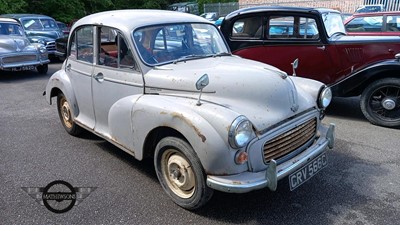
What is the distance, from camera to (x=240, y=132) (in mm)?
2643

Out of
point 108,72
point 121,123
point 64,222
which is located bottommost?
point 64,222

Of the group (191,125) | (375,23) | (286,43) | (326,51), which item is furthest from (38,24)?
(191,125)

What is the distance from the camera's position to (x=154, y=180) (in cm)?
365

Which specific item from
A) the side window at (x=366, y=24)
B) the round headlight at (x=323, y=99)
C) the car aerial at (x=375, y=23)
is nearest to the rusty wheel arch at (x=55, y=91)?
the round headlight at (x=323, y=99)

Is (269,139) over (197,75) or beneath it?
beneath

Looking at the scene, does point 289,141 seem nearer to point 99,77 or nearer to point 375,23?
point 99,77

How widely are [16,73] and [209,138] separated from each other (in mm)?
9884

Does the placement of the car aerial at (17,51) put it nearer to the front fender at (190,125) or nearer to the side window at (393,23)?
the front fender at (190,125)

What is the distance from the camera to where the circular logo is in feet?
10.5

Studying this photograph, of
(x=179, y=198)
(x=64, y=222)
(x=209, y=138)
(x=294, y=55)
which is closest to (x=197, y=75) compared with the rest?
(x=209, y=138)

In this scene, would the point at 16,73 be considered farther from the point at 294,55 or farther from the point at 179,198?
the point at 179,198

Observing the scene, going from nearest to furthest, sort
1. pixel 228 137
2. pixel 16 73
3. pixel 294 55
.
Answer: pixel 228 137 → pixel 294 55 → pixel 16 73

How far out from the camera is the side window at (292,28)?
5.82 m

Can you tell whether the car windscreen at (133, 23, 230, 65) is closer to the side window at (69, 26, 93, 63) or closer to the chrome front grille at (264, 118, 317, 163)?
the side window at (69, 26, 93, 63)
